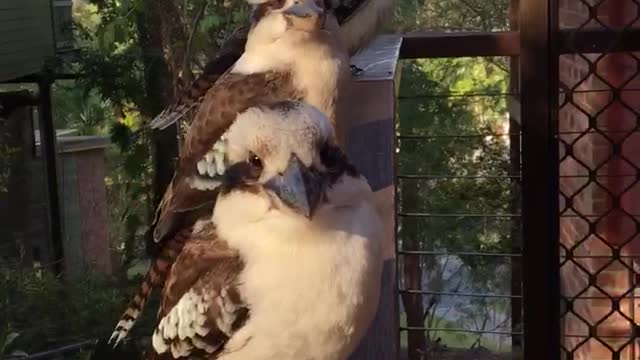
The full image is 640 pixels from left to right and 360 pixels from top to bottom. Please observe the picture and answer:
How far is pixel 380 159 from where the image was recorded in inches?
58.4

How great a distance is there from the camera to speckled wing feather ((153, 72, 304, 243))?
5.33 ft

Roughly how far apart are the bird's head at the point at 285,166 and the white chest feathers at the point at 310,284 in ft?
0.10

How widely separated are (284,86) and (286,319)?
66cm

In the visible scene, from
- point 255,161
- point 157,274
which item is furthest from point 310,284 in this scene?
point 157,274

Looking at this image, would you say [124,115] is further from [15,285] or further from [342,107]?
[342,107]

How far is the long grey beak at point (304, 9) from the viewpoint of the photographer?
5.91 ft

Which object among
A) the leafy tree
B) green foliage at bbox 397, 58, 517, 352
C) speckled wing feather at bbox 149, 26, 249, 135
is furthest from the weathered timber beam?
the leafy tree

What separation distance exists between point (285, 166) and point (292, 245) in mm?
109

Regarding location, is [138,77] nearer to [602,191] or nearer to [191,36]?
[191,36]

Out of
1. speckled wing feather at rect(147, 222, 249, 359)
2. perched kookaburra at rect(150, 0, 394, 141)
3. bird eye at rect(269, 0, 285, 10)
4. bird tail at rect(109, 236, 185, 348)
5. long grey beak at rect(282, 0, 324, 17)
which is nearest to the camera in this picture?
speckled wing feather at rect(147, 222, 249, 359)

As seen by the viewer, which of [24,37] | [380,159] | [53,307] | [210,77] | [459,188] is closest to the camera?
[380,159]

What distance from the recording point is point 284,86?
5.79 ft

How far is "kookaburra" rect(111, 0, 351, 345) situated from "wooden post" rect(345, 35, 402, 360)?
0.04m

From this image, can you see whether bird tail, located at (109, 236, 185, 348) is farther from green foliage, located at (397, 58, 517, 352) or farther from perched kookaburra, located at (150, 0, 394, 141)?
green foliage, located at (397, 58, 517, 352)
